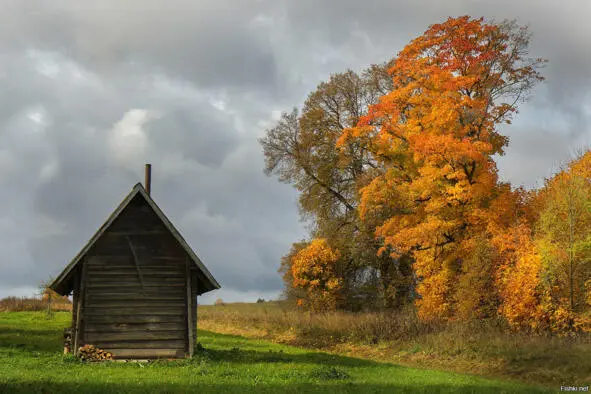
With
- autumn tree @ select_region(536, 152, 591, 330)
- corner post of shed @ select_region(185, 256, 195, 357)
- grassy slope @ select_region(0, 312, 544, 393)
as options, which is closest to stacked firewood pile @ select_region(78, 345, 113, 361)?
grassy slope @ select_region(0, 312, 544, 393)

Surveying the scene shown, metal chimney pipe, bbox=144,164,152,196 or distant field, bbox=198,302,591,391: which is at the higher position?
metal chimney pipe, bbox=144,164,152,196

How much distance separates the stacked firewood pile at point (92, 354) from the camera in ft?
76.9

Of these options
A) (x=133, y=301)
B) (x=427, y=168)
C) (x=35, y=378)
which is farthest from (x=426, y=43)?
(x=35, y=378)

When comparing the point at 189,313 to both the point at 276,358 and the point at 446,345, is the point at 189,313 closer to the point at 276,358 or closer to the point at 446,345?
the point at 276,358

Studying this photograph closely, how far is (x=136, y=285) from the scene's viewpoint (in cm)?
2427

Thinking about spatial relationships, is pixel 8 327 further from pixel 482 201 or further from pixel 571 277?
pixel 571 277

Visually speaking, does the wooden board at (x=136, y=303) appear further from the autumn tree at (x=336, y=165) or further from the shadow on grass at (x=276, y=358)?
the autumn tree at (x=336, y=165)

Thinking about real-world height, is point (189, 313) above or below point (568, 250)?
below

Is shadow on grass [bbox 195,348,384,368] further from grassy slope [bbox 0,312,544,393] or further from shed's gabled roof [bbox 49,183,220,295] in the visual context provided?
shed's gabled roof [bbox 49,183,220,295]

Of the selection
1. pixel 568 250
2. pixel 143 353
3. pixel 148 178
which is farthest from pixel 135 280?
pixel 568 250

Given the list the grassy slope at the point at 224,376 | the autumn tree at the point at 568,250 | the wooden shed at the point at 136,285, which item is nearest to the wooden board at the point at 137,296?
the wooden shed at the point at 136,285

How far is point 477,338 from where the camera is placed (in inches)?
1133

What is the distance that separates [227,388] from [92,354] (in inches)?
340

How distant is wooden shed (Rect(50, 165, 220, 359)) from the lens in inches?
941
